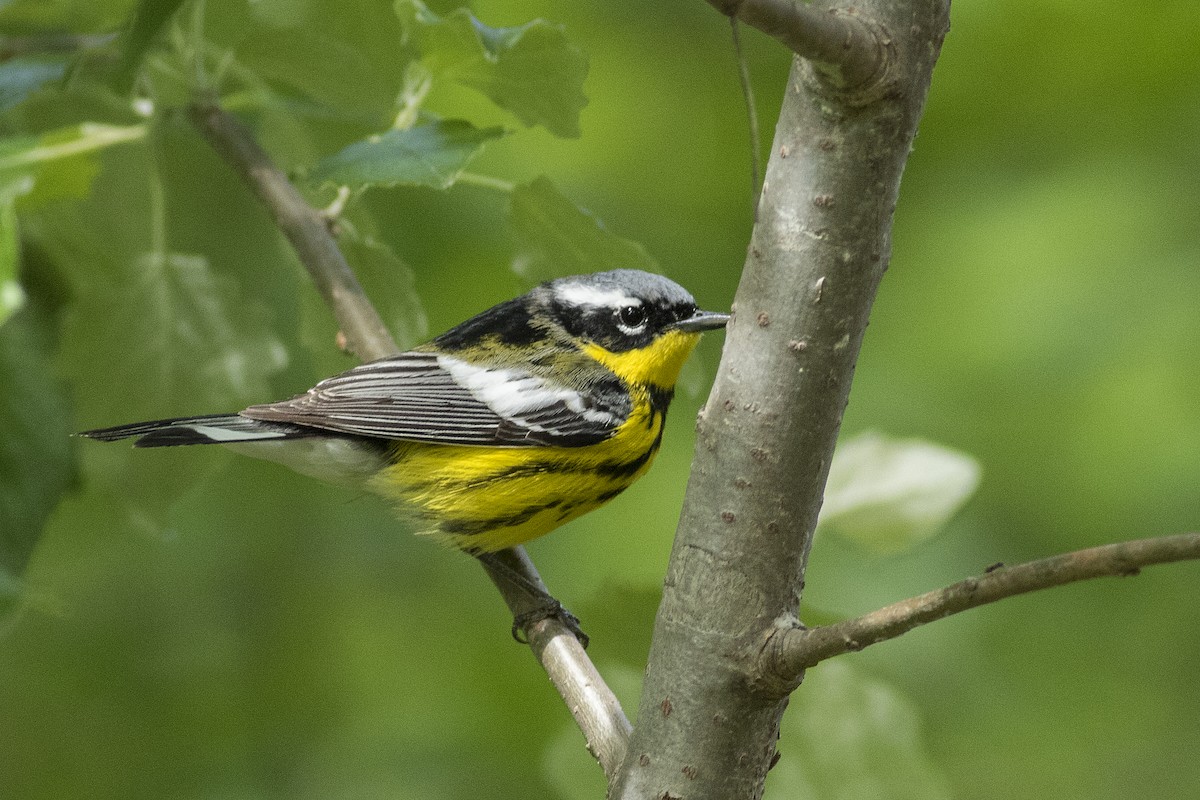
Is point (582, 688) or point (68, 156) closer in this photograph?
point (582, 688)

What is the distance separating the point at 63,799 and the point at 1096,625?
3.28m

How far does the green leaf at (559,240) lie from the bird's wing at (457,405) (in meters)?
0.49

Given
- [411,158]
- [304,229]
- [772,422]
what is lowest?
[772,422]

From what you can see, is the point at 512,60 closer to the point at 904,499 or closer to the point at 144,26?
the point at 144,26

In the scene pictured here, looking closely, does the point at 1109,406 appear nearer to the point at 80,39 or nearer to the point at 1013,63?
the point at 1013,63

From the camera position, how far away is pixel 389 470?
2904mm

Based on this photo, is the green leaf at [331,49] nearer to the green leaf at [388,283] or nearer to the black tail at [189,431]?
the green leaf at [388,283]

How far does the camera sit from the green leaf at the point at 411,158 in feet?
6.12

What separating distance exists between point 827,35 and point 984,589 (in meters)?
0.57

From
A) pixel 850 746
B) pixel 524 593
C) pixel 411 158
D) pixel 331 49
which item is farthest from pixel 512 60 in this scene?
pixel 850 746

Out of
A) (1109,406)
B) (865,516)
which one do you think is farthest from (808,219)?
(1109,406)

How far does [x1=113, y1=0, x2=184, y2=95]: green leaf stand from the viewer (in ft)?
5.81

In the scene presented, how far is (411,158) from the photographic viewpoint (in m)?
1.95

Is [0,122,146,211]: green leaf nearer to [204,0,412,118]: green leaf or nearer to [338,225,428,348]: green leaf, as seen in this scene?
[204,0,412,118]: green leaf
